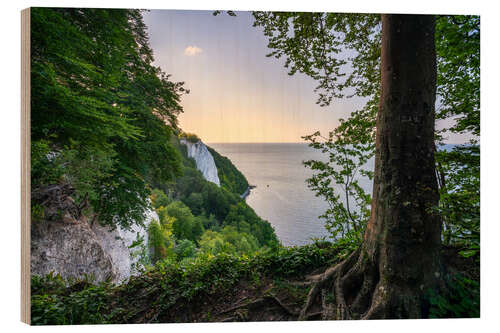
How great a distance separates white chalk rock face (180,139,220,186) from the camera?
8.82 ft

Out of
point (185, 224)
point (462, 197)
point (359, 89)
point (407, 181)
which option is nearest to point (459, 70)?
point (359, 89)

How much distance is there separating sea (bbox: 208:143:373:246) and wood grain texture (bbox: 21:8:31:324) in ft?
5.36

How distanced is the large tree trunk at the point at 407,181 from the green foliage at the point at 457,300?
0.09m

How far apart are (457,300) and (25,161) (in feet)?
11.9

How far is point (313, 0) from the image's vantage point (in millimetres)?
1926

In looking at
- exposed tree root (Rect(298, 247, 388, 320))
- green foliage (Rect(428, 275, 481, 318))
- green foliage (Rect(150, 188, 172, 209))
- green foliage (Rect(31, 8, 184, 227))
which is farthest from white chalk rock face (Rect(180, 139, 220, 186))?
green foliage (Rect(428, 275, 481, 318))

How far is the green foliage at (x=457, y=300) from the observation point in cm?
150

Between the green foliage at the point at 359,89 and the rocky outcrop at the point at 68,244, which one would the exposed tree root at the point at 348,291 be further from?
the rocky outcrop at the point at 68,244

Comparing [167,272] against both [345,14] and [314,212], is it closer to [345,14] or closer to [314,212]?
[314,212]

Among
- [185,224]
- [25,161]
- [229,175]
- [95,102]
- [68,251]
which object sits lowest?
[185,224]

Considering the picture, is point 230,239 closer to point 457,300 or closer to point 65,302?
point 65,302

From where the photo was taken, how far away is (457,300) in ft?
5.23

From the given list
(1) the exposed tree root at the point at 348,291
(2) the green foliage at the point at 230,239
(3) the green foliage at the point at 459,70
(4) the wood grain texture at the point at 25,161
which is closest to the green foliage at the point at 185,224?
(2) the green foliage at the point at 230,239
